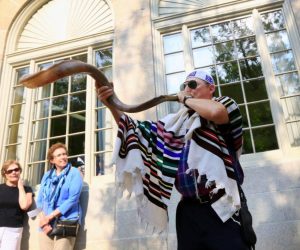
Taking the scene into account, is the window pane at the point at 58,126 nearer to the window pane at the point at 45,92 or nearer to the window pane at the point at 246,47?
the window pane at the point at 45,92

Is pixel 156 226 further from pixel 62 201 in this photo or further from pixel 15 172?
pixel 15 172

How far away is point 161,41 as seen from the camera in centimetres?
511

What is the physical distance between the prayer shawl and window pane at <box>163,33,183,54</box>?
3067mm

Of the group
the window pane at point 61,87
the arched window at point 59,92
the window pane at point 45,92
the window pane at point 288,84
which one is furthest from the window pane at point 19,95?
the window pane at point 288,84

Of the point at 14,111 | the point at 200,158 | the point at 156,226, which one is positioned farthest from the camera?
the point at 14,111

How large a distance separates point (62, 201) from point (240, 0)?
3.81 metres

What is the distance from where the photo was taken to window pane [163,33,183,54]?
502cm

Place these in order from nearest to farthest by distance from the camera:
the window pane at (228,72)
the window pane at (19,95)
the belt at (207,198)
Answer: the belt at (207,198) < the window pane at (228,72) < the window pane at (19,95)

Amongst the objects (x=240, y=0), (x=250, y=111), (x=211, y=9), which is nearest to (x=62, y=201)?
(x=250, y=111)

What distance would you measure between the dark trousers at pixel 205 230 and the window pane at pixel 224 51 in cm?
334

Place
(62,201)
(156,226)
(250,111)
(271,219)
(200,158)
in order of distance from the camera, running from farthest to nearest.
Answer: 1. (250,111)
2. (62,201)
3. (271,219)
4. (156,226)
5. (200,158)

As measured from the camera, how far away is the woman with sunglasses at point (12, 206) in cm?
401

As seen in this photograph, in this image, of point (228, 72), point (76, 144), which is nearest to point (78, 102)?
point (76, 144)

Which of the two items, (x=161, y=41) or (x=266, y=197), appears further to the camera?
(x=161, y=41)
